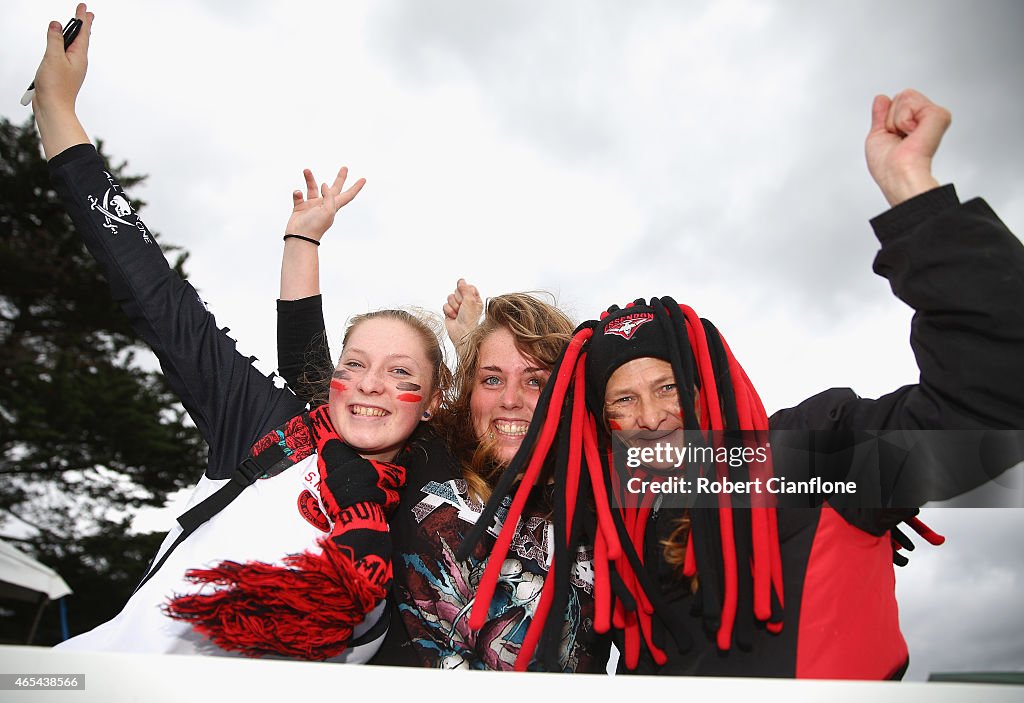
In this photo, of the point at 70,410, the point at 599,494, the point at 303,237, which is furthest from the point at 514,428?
the point at 70,410

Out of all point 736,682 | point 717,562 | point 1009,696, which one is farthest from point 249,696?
point 1009,696

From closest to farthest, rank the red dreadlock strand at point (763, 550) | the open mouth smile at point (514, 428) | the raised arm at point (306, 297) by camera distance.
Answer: the red dreadlock strand at point (763, 550) < the open mouth smile at point (514, 428) < the raised arm at point (306, 297)

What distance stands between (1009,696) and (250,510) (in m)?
1.42

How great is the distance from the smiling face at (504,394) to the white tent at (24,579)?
6822mm

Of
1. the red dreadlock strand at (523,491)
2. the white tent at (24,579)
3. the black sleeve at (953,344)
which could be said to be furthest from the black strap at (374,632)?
the white tent at (24,579)

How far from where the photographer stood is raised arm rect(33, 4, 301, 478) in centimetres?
169

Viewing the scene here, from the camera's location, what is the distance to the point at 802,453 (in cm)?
135

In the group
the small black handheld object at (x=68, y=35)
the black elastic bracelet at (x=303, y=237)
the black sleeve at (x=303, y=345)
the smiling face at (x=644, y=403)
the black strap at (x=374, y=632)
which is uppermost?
the small black handheld object at (x=68, y=35)

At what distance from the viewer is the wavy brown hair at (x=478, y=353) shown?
186 centimetres

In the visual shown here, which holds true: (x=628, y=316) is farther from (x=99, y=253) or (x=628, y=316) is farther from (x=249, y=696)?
(x=99, y=253)

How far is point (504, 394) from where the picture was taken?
193 cm

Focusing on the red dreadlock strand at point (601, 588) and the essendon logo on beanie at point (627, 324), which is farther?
the essendon logo on beanie at point (627, 324)

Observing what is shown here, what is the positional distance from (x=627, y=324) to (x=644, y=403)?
206 millimetres

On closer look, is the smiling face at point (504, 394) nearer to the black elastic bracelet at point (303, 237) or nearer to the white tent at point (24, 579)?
the black elastic bracelet at point (303, 237)
